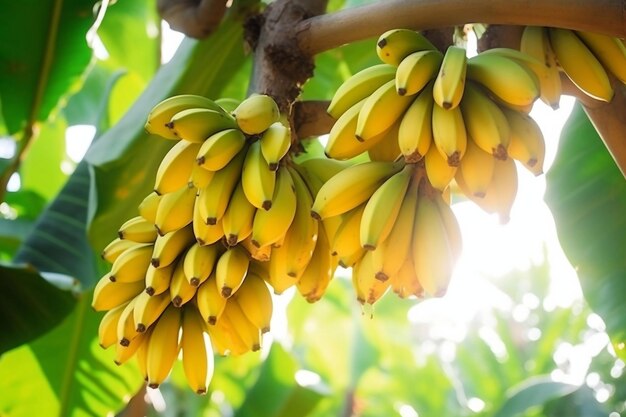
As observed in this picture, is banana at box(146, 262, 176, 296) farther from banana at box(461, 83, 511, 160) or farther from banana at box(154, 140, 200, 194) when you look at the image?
banana at box(461, 83, 511, 160)

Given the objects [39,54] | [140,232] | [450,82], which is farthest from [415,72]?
[39,54]

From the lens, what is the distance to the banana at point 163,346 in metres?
0.83

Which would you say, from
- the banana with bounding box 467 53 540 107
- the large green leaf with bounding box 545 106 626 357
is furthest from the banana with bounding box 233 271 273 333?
the large green leaf with bounding box 545 106 626 357

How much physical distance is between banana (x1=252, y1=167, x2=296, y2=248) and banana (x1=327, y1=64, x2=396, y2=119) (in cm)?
12

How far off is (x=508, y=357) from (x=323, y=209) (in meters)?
2.59

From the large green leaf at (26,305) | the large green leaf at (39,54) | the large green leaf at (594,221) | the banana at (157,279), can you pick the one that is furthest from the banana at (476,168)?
the large green leaf at (39,54)

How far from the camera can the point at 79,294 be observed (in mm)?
1292

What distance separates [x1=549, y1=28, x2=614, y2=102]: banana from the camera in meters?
0.79

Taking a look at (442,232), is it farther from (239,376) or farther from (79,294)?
(239,376)

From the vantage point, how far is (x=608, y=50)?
81cm

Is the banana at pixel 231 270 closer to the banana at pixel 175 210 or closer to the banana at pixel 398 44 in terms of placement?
the banana at pixel 175 210

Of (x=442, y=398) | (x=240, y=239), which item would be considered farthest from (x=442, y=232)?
(x=442, y=398)

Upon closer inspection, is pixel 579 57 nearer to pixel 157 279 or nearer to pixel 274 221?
pixel 274 221

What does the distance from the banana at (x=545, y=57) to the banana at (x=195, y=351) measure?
47 centimetres
